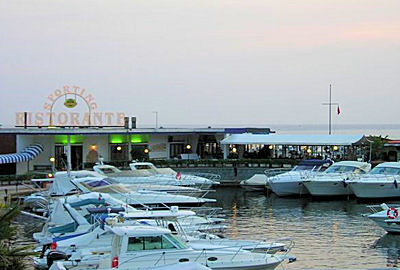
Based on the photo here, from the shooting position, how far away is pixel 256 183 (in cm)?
5047

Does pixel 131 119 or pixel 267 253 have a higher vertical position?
pixel 131 119

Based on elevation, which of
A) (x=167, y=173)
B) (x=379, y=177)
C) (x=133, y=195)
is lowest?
(x=133, y=195)

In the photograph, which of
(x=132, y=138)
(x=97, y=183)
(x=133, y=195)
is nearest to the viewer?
(x=133, y=195)

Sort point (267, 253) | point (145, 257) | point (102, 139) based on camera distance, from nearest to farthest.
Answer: point (145, 257), point (267, 253), point (102, 139)

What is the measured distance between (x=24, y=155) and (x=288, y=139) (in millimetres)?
22393

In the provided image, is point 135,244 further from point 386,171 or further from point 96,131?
point 96,131

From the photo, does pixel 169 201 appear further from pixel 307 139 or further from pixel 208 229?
pixel 307 139

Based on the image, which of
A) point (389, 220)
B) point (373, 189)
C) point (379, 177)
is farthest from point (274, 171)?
point (389, 220)

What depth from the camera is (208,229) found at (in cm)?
2817

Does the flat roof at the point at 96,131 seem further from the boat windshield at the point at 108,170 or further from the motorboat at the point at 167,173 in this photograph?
the boat windshield at the point at 108,170

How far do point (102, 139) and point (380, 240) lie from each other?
112 ft

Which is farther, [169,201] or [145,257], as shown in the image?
[169,201]

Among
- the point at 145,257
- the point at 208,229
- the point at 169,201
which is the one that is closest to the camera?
the point at 145,257

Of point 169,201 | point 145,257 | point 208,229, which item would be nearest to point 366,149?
point 169,201
